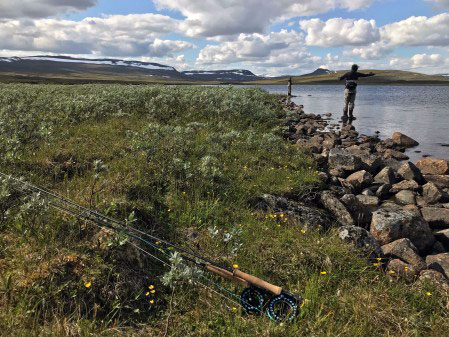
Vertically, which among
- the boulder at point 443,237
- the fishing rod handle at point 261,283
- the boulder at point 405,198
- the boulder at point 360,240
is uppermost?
the fishing rod handle at point 261,283

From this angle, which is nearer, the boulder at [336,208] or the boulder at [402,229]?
the boulder at [402,229]

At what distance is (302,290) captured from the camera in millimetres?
4863

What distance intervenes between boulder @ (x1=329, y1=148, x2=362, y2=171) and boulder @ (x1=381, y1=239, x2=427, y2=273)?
6548 mm

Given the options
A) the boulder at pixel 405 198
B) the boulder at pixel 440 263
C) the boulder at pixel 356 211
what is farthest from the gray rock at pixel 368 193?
the boulder at pixel 440 263

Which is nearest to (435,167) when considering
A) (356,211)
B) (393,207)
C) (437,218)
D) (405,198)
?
(405,198)

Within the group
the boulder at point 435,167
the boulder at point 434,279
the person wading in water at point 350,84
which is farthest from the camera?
the person wading in water at point 350,84

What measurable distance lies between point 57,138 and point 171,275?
8.99 meters

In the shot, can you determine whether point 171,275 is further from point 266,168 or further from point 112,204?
point 266,168

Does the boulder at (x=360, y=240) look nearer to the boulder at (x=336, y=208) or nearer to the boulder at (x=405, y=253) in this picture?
the boulder at (x=405, y=253)

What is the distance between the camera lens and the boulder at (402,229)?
7.88m

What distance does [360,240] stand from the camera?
6.46 meters

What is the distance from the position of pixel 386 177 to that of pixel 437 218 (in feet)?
11.4

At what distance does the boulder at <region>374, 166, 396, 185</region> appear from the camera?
42.0 ft

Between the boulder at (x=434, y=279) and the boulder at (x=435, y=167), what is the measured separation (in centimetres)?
1012
